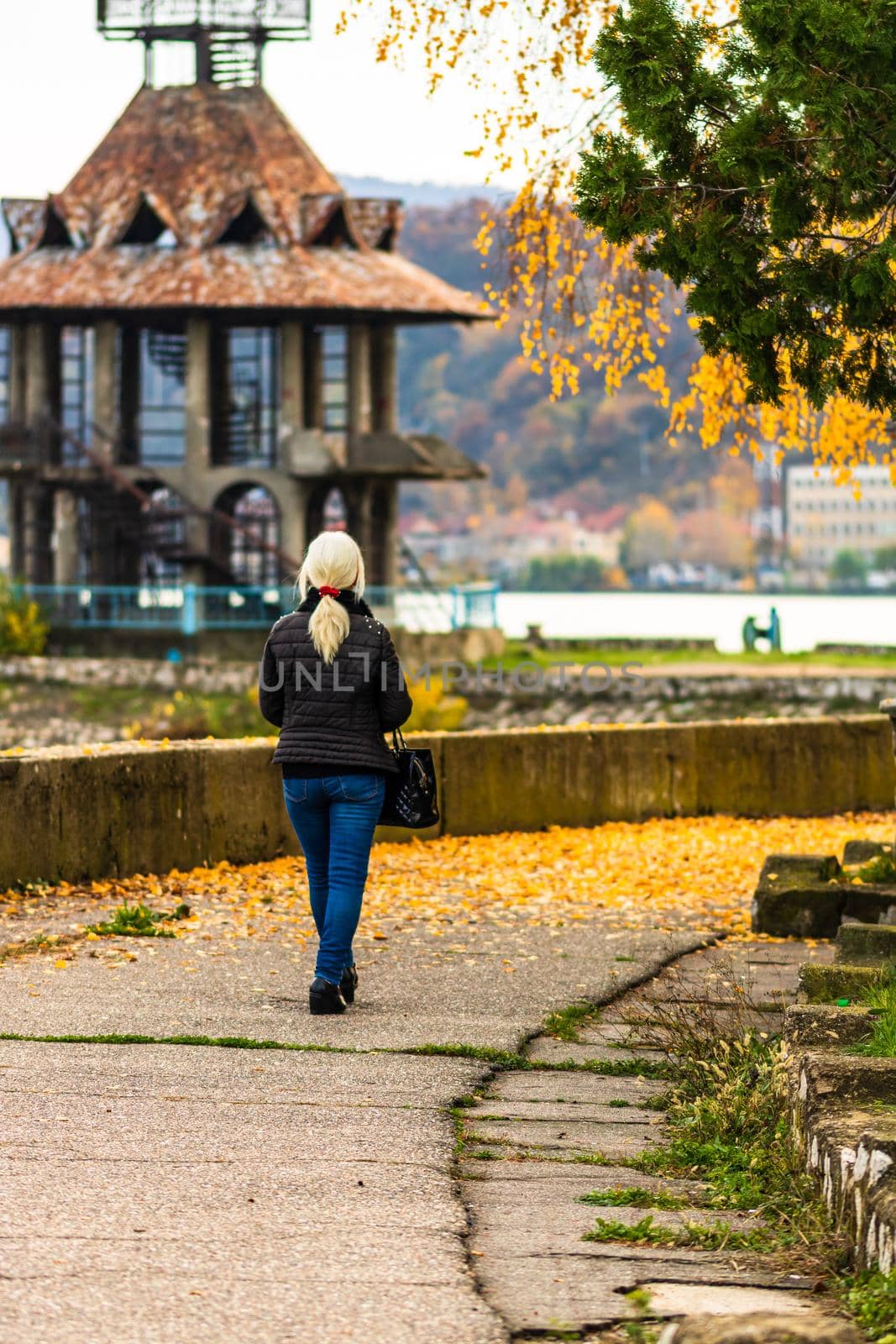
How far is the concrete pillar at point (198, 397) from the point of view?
4819 cm

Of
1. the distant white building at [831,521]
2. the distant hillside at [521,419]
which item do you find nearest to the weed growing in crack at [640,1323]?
the distant hillside at [521,419]

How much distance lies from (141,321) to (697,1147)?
150 ft

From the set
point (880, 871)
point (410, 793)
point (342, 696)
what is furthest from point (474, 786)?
point (342, 696)

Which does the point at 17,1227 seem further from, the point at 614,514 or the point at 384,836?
the point at 614,514

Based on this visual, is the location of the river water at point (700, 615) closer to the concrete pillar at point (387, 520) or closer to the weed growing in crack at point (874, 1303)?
the concrete pillar at point (387, 520)

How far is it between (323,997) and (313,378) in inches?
1685

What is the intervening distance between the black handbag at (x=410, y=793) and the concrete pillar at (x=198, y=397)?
41.1m

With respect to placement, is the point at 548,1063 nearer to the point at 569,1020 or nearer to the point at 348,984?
the point at 569,1020

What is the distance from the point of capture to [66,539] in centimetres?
4934

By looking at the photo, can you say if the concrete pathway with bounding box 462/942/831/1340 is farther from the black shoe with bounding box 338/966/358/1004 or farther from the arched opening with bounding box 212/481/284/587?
the arched opening with bounding box 212/481/284/587

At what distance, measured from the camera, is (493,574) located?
440ft

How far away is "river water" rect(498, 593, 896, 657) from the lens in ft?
281

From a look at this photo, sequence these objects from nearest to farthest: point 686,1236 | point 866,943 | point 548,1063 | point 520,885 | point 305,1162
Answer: point 686,1236, point 305,1162, point 548,1063, point 866,943, point 520,885

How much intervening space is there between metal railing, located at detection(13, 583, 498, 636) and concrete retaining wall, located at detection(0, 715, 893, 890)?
31432 mm
